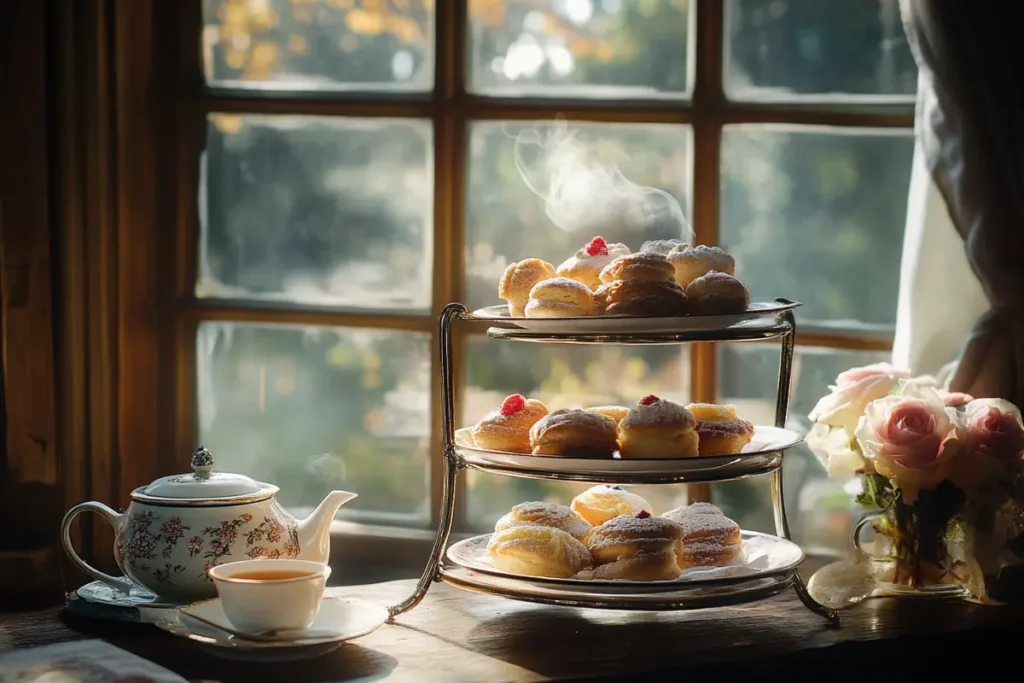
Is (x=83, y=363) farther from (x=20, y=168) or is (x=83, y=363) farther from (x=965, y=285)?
(x=965, y=285)

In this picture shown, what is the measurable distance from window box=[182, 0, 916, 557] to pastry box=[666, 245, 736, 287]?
44 cm

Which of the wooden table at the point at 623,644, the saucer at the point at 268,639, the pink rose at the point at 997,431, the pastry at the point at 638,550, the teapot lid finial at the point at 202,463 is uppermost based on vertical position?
the pink rose at the point at 997,431

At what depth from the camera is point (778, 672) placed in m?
1.39

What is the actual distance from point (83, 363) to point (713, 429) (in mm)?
997

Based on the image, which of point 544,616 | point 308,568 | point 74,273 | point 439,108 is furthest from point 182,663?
point 439,108

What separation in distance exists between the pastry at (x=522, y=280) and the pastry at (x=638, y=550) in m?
0.29

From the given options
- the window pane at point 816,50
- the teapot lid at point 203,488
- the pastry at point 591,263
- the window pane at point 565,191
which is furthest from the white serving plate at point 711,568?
the window pane at point 816,50

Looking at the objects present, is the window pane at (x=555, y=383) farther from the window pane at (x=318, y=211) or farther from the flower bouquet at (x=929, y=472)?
the flower bouquet at (x=929, y=472)

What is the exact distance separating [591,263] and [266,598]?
0.56 m

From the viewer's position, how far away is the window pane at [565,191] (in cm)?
191

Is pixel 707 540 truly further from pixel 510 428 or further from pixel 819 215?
pixel 819 215

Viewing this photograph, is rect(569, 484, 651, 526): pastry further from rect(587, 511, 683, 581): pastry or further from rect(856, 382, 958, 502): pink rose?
rect(856, 382, 958, 502): pink rose

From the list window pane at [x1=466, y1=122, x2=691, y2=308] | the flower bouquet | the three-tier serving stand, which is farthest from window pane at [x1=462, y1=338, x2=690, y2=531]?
the three-tier serving stand

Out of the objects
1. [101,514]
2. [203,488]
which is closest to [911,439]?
[203,488]
